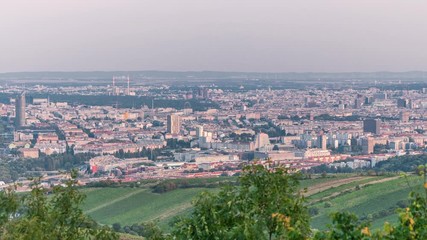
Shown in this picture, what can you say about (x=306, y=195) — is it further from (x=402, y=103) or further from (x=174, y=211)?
(x=402, y=103)

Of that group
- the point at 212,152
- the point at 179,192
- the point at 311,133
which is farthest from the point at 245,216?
the point at 311,133

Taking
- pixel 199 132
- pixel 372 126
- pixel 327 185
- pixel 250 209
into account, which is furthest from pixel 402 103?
pixel 250 209

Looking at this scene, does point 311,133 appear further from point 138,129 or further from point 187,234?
point 187,234

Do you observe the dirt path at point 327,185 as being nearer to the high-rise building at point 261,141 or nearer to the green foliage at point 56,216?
the green foliage at point 56,216

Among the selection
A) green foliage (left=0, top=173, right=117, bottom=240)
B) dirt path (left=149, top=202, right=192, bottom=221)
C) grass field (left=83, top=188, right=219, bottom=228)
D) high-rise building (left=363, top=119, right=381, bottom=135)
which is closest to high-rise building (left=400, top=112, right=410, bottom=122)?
high-rise building (left=363, top=119, right=381, bottom=135)

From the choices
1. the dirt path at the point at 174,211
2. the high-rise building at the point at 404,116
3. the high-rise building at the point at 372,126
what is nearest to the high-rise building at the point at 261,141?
the high-rise building at the point at 372,126
